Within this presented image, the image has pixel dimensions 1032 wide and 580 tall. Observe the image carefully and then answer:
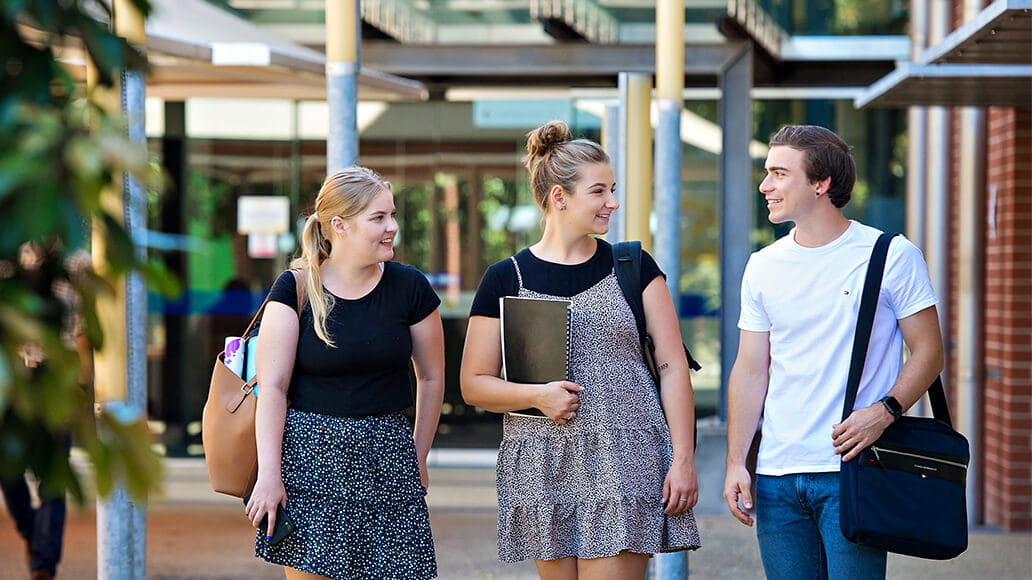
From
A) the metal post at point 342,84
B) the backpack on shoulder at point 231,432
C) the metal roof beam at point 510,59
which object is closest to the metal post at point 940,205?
the metal roof beam at point 510,59

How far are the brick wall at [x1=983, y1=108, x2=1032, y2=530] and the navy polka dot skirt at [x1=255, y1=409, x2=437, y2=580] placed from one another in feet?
15.9

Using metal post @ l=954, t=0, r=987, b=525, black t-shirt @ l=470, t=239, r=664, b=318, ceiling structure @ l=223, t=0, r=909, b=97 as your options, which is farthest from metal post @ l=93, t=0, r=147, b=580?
metal post @ l=954, t=0, r=987, b=525

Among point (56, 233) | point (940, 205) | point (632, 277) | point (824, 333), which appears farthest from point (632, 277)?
point (940, 205)

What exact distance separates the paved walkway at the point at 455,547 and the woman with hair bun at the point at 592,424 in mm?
2702

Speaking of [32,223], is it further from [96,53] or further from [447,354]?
[447,354]

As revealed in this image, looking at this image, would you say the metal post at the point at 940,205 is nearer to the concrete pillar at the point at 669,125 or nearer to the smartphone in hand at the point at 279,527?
the concrete pillar at the point at 669,125

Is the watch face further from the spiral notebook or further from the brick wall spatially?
the brick wall

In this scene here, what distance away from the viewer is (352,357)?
352 centimetres

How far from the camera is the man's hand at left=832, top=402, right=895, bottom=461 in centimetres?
325

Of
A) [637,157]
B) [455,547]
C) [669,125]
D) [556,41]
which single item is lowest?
[455,547]

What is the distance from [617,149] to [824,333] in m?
1.92

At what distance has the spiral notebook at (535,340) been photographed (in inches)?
138

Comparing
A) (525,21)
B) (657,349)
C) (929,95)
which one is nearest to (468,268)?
(525,21)

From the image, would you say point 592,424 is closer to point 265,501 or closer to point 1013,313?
point 265,501
